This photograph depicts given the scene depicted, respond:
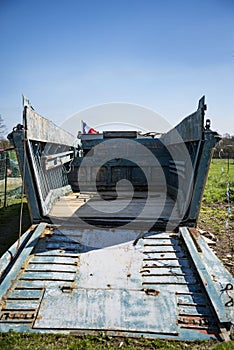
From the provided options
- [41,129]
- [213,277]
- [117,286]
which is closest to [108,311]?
[117,286]

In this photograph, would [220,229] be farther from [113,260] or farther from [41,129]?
[41,129]

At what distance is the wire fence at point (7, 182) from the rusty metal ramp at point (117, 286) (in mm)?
4014

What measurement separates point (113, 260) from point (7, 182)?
1125 centimetres

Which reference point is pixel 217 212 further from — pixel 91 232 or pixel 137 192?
pixel 91 232

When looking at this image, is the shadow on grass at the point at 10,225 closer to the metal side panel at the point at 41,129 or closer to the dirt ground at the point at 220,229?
the metal side panel at the point at 41,129

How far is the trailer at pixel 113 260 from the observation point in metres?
2.43

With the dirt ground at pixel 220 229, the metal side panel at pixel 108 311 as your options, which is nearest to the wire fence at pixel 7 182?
the dirt ground at pixel 220 229

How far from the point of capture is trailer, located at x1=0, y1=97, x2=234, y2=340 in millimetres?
2432

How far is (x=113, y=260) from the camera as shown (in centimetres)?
325

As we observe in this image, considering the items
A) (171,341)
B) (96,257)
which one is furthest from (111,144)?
(171,341)

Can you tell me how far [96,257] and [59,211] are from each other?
1.30m

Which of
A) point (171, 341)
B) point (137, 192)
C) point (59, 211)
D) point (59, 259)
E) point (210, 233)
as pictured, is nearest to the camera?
point (171, 341)

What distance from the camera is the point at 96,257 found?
3299 millimetres

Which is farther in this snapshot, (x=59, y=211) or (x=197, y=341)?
(x=59, y=211)
